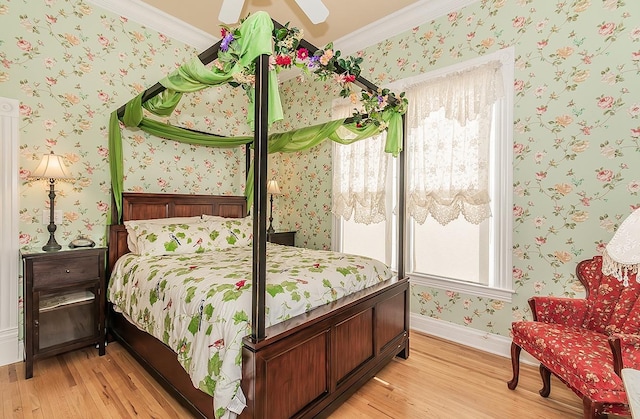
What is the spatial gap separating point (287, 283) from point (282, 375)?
497 millimetres

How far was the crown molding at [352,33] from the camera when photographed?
9.91 ft

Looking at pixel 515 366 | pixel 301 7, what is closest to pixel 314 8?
pixel 301 7

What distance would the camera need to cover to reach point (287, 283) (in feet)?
6.12

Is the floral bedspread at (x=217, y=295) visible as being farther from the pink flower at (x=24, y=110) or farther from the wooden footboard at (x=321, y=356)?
the pink flower at (x=24, y=110)

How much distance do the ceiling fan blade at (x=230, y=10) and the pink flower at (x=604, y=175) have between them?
286 centimetres

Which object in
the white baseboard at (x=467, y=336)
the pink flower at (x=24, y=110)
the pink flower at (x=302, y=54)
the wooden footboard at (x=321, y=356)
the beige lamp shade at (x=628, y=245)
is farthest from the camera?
the white baseboard at (x=467, y=336)

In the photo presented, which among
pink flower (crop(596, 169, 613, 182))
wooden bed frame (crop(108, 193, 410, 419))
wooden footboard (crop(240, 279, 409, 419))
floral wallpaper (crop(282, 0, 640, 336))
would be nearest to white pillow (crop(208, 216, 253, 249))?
wooden bed frame (crop(108, 193, 410, 419))

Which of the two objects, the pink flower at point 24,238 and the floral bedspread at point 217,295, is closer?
the floral bedspread at point 217,295

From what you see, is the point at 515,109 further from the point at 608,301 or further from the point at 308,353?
the point at 308,353

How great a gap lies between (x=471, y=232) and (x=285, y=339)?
7.05 ft

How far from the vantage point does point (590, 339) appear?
1.89m

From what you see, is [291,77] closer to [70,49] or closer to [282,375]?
[70,49]

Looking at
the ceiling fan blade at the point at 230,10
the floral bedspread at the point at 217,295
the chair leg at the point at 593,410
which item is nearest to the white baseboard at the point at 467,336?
the floral bedspread at the point at 217,295

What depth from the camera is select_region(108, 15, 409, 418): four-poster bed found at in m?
1.50
